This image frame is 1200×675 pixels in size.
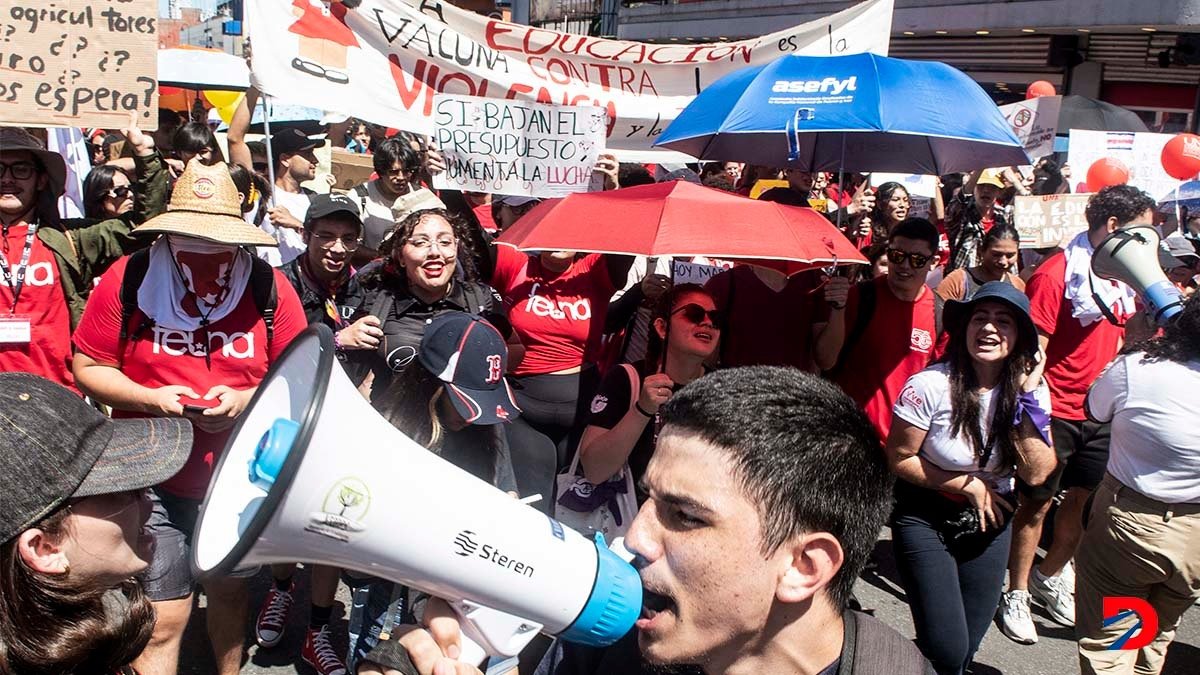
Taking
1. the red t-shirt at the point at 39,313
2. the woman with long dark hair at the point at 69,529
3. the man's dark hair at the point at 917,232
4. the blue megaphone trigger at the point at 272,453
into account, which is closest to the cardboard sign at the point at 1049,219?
the man's dark hair at the point at 917,232

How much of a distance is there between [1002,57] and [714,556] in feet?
56.8

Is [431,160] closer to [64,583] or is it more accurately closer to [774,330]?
[774,330]

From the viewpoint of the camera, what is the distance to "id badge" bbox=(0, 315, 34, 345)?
143 inches

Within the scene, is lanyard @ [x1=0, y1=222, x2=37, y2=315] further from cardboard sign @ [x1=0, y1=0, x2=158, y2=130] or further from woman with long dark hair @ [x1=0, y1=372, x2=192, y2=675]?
woman with long dark hair @ [x1=0, y1=372, x2=192, y2=675]

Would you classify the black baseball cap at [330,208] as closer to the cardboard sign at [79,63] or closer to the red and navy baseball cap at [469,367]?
the cardboard sign at [79,63]

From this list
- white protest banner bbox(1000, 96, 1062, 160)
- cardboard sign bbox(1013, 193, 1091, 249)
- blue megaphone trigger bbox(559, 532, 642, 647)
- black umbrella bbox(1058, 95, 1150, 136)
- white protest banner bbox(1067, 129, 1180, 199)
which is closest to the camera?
blue megaphone trigger bbox(559, 532, 642, 647)

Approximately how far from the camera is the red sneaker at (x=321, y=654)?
3.81 metres

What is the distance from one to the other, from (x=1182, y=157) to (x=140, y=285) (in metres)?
7.50

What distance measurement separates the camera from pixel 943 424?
3334 millimetres

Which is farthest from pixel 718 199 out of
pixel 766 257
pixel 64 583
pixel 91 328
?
pixel 64 583

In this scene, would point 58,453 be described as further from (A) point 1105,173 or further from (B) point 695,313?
(A) point 1105,173

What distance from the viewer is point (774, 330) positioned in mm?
4156

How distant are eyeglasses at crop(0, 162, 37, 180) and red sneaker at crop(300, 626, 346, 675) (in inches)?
80.5

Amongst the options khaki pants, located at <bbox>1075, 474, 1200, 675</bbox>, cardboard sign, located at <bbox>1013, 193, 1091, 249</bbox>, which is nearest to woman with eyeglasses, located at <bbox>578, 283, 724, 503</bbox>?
khaki pants, located at <bbox>1075, 474, 1200, 675</bbox>
